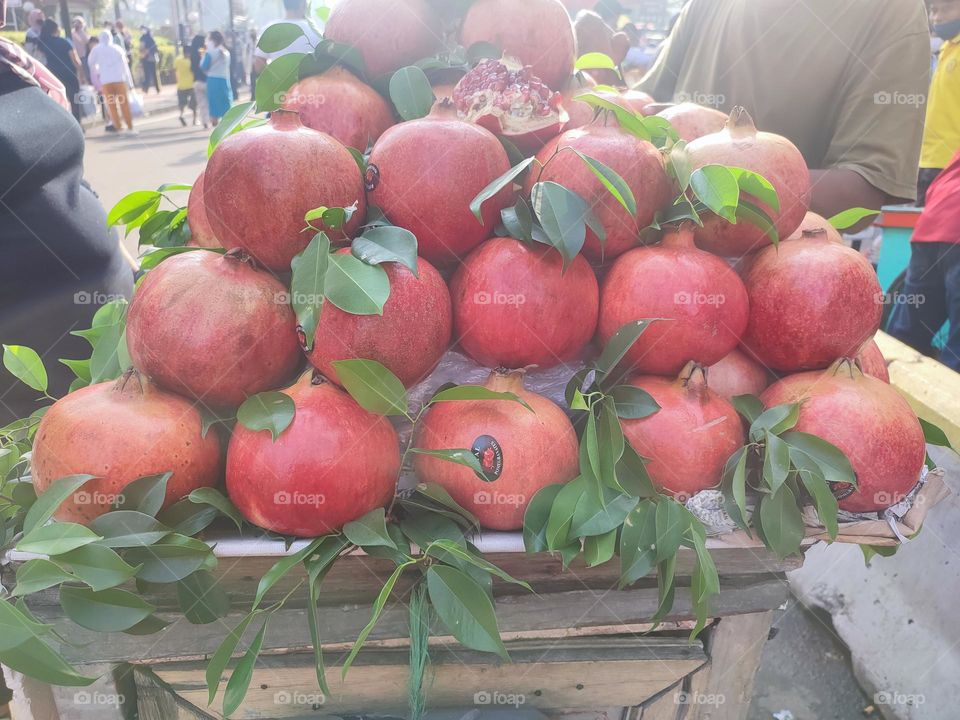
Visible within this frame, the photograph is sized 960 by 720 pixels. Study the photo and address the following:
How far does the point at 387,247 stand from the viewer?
42.0 inches

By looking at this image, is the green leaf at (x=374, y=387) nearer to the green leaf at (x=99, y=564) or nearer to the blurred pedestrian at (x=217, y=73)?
the green leaf at (x=99, y=564)

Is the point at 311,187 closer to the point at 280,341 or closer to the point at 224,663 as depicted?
the point at 280,341

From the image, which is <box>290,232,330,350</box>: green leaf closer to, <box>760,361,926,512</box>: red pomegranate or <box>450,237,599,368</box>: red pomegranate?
<box>450,237,599,368</box>: red pomegranate

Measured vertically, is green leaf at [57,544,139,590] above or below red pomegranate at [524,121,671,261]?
below

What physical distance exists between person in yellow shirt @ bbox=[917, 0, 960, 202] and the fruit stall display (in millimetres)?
2823

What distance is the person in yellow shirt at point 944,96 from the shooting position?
3.28 m

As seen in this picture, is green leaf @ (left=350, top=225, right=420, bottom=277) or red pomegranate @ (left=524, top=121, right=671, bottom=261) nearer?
green leaf @ (left=350, top=225, right=420, bottom=277)

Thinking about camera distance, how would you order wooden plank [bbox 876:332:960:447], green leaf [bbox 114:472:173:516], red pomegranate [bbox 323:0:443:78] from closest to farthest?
1. green leaf [bbox 114:472:173:516]
2. red pomegranate [bbox 323:0:443:78]
3. wooden plank [bbox 876:332:960:447]

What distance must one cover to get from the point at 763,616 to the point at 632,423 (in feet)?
1.46

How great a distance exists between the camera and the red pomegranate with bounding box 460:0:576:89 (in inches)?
57.4

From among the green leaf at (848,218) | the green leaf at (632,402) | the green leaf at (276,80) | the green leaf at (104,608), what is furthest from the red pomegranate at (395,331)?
the green leaf at (848,218)

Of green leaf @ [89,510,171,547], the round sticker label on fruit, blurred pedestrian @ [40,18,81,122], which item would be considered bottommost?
blurred pedestrian @ [40,18,81,122]

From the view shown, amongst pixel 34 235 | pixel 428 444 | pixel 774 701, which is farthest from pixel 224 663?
pixel 774 701

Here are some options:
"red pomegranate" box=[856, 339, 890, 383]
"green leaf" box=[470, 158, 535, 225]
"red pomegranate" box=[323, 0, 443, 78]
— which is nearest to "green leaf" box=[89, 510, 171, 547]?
"green leaf" box=[470, 158, 535, 225]
